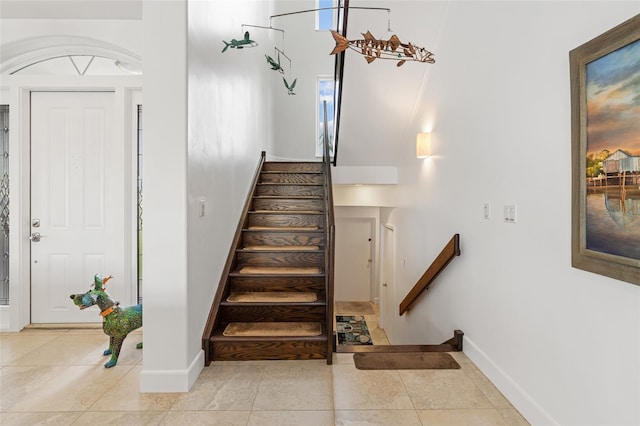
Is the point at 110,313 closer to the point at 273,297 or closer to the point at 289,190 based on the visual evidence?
the point at 273,297

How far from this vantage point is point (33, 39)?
295 cm

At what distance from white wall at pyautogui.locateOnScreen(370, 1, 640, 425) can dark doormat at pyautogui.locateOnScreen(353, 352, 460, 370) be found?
220mm

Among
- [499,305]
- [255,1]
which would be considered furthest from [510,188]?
[255,1]

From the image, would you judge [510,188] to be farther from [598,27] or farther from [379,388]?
[379,388]

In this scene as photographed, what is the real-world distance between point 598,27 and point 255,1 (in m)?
3.87

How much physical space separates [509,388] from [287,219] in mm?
2561

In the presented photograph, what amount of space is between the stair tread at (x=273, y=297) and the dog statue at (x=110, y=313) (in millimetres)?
694

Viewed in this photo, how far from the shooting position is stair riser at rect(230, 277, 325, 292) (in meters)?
2.98

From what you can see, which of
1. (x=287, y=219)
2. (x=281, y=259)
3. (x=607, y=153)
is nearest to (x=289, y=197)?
(x=287, y=219)

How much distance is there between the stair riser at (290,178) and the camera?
4598 millimetres

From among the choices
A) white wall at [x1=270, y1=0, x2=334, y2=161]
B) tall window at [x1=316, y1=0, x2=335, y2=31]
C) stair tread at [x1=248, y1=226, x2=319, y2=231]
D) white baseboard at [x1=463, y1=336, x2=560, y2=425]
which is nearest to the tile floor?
white baseboard at [x1=463, y1=336, x2=560, y2=425]

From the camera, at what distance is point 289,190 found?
4.43 metres

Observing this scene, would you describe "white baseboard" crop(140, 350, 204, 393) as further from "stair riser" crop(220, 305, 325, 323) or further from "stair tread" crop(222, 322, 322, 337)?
"stair riser" crop(220, 305, 325, 323)

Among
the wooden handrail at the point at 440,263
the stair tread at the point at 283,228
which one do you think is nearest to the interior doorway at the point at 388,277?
the wooden handrail at the point at 440,263
